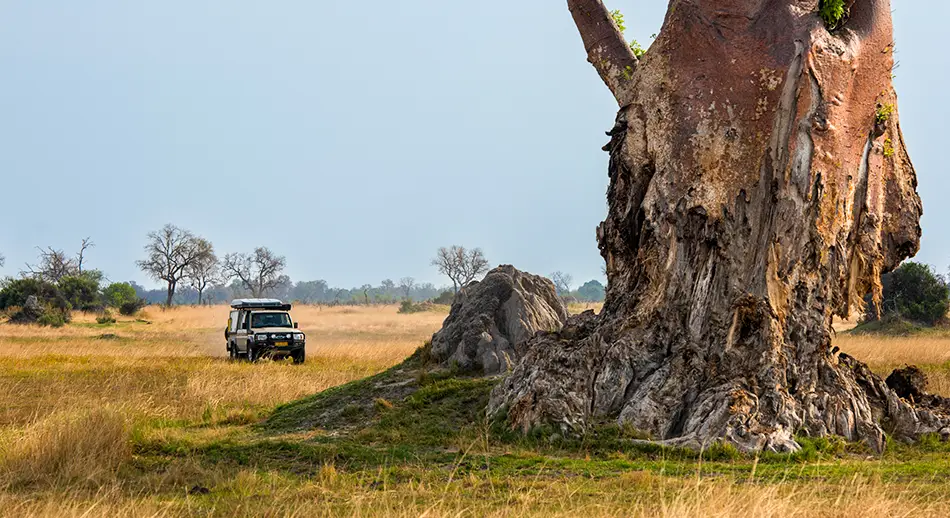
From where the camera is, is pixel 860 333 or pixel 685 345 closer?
pixel 685 345

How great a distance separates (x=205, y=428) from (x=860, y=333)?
26.1 metres

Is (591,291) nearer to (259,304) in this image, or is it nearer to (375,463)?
(259,304)

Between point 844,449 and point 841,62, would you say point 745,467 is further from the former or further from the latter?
point 841,62

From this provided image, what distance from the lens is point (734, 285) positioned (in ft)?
34.7

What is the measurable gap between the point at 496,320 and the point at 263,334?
8.14 meters

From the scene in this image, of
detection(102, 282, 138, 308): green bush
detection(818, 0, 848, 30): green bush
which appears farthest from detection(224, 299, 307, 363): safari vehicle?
detection(102, 282, 138, 308): green bush

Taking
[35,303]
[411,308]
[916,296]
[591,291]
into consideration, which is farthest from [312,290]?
[916,296]

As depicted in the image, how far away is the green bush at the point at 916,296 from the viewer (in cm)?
3441

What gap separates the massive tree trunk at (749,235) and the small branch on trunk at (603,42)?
2.59 ft

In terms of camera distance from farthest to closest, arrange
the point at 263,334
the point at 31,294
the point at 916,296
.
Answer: the point at 31,294
the point at 916,296
the point at 263,334

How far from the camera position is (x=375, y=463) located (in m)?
8.96

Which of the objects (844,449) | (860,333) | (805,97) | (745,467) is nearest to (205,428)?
(745,467)

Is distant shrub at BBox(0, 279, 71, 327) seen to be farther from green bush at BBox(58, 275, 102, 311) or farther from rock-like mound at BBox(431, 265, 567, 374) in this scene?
rock-like mound at BBox(431, 265, 567, 374)

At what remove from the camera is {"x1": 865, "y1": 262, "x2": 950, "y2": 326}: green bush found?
34406 millimetres
